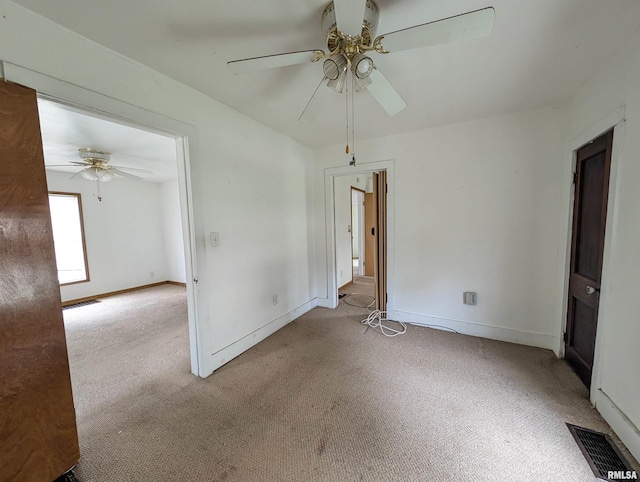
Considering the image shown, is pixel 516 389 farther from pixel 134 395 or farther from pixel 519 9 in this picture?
pixel 134 395

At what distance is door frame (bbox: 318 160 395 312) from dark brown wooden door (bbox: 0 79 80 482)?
A: 107 inches

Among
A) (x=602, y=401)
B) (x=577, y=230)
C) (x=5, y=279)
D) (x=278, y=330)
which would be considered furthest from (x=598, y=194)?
(x=5, y=279)

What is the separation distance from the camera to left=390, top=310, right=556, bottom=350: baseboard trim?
2.44 meters

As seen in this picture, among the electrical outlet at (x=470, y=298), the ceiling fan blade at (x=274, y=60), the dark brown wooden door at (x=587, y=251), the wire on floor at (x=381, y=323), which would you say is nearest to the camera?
the ceiling fan blade at (x=274, y=60)

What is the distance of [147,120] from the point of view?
5.48ft

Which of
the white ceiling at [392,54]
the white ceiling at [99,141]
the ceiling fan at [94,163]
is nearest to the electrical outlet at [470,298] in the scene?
the white ceiling at [392,54]

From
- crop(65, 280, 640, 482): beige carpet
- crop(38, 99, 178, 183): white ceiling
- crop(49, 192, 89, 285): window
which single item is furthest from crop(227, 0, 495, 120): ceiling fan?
crop(49, 192, 89, 285): window

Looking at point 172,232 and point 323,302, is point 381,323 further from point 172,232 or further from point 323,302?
point 172,232

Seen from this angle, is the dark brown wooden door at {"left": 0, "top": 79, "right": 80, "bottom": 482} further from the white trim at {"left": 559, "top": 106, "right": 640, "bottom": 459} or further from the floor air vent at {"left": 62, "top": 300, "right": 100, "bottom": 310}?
the floor air vent at {"left": 62, "top": 300, "right": 100, "bottom": 310}

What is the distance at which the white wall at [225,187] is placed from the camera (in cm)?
130

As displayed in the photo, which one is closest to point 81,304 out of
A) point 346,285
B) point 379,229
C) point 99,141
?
point 99,141

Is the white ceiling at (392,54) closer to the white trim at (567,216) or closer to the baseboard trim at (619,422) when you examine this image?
the white trim at (567,216)

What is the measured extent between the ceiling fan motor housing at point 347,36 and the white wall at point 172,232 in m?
5.12

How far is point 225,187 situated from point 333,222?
165 centimetres
